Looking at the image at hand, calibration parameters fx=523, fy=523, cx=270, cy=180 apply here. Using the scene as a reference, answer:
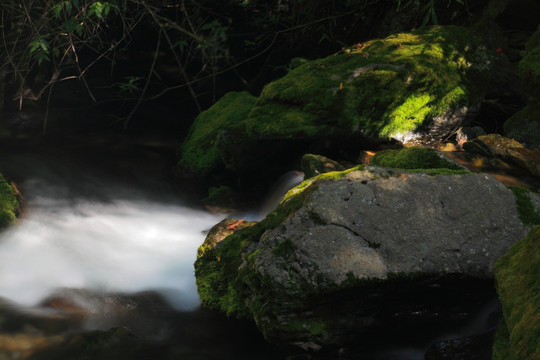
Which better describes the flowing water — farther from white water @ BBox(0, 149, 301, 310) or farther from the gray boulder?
the gray boulder

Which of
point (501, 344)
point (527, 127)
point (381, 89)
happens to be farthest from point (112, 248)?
point (527, 127)

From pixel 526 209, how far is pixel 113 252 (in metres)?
4.08

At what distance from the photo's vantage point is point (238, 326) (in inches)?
165

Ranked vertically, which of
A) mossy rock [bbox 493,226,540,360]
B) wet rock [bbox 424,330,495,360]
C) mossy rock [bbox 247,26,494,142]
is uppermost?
mossy rock [bbox 247,26,494,142]

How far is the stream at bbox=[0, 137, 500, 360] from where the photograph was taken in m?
4.16

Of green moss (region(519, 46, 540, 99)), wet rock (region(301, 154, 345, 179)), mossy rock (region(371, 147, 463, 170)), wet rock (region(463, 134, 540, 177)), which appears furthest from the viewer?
green moss (region(519, 46, 540, 99))

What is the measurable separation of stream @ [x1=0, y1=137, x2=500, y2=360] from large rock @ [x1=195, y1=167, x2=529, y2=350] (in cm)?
37

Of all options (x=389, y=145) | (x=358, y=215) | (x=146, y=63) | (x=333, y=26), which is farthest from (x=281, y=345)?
(x=146, y=63)

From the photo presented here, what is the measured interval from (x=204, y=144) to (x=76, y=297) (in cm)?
388

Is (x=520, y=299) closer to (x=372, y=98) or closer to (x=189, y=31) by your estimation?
(x=372, y=98)

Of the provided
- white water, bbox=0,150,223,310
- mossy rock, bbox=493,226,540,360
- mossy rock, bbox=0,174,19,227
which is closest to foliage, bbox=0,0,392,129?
white water, bbox=0,150,223,310

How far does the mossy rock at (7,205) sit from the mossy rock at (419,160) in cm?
421

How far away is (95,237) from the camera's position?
238 inches

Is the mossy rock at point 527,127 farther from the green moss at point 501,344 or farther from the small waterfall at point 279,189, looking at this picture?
the green moss at point 501,344
